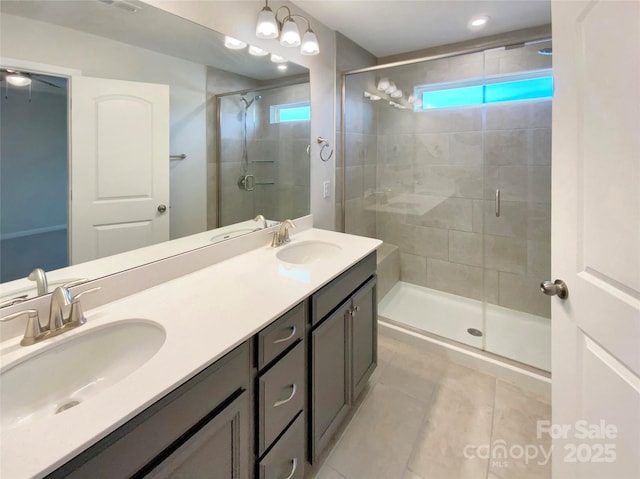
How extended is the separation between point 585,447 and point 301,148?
198 cm

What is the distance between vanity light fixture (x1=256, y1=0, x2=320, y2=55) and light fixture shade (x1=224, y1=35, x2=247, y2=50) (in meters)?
0.12

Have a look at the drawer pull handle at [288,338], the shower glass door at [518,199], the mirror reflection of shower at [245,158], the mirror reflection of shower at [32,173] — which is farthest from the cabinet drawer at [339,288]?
the shower glass door at [518,199]

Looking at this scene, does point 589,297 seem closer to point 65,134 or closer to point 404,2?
point 65,134

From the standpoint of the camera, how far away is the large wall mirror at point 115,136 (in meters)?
0.97

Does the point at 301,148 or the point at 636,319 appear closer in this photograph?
the point at 636,319

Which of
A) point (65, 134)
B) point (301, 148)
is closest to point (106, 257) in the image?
point (65, 134)

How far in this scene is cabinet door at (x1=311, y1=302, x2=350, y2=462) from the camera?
4.25 ft

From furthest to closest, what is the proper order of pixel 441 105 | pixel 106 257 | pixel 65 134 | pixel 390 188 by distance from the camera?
pixel 390 188, pixel 441 105, pixel 106 257, pixel 65 134

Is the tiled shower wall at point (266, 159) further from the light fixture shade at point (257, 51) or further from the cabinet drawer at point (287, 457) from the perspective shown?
the cabinet drawer at point (287, 457)

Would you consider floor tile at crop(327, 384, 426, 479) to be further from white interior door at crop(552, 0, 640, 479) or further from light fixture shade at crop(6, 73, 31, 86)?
light fixture shade at crop(6, 73, 31, 86)

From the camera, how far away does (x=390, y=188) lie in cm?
316

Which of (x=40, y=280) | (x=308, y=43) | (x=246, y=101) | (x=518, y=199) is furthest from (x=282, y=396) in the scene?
(x=518, y=199)

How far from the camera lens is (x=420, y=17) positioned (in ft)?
7.13

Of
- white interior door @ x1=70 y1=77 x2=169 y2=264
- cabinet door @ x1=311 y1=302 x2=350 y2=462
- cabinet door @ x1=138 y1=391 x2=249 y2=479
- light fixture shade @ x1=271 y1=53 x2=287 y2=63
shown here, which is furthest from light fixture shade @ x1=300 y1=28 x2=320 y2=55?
cabinet door @ x1=138 y1=391 x2=249 y2=479
